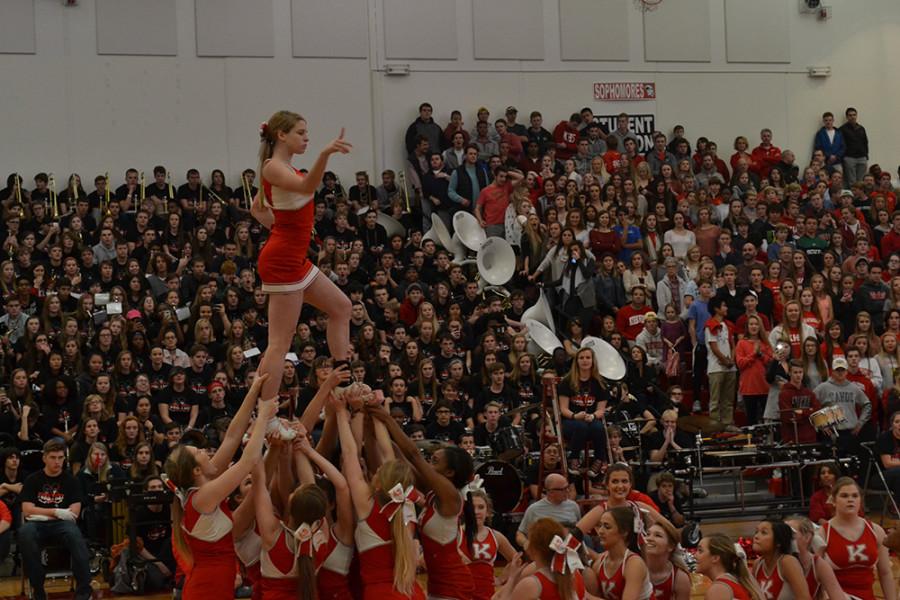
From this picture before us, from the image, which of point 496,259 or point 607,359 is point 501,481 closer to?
point 607,359

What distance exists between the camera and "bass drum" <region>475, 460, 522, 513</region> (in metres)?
11.5

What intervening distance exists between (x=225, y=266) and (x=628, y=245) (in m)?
5.37

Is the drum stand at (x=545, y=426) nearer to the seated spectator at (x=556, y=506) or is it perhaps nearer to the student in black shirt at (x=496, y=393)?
the seated spectator at (x=556, y=506)

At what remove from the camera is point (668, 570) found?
725 centimetres

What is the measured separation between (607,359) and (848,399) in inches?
101

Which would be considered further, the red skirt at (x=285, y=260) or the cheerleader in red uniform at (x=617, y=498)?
Answer: the cheerleader in red uniform at (x=617, y=498)

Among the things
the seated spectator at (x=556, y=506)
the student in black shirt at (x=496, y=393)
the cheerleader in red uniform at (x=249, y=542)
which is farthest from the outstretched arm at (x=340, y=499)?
the student in black shirt at (x=496, y=393)

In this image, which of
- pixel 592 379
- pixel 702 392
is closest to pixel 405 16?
pixel 702 392

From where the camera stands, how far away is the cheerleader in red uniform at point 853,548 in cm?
777

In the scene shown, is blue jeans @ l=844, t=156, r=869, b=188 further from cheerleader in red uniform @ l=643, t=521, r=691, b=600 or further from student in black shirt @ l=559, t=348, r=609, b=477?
cheerleader in red uniform @ l=643, t=521, r=691, b=600

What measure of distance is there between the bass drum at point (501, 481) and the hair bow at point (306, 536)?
5498 millimetres

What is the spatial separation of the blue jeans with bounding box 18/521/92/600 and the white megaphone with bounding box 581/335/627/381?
580cm

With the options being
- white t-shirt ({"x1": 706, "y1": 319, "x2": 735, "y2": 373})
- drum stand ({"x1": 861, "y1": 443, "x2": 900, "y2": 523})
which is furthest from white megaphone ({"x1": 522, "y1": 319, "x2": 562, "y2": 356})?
drum stand ({"x1": 861, "y1": 443, "x2": 900, "y2": 523})

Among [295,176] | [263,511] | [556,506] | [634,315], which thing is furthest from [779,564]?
[634,315]
